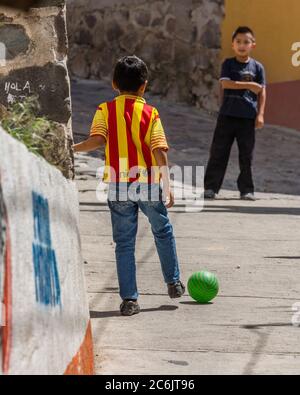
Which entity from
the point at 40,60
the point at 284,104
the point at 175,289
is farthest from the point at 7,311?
the point at 284,104

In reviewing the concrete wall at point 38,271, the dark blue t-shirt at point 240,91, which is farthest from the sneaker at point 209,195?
the concrete wall at point 38,271

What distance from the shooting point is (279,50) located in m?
17.5

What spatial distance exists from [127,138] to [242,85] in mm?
5657

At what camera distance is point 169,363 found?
6.01m

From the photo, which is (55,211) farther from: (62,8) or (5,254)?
(62,8)

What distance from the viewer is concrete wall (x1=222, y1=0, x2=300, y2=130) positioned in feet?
56.5

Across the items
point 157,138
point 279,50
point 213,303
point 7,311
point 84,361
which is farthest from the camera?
point 279,50

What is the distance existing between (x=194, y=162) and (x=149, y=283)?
22.9ft

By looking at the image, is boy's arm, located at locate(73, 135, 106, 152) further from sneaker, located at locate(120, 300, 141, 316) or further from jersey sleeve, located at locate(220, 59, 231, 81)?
jersey sleeve, located at locate(220, 59, 231, 81)

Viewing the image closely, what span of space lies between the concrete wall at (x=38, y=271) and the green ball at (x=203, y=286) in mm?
1970

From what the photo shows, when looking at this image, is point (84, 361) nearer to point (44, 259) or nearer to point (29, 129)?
point (44, 259)

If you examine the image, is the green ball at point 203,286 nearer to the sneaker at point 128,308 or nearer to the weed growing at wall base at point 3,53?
the sneaker at point 128,308

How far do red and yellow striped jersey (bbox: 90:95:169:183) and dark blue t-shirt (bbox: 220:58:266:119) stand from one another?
561 centimetres

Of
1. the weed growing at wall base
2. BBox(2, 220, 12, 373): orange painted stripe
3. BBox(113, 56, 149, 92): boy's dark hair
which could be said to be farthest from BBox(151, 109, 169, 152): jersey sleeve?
BBox(2, 220, 12, 373): orange painted stripe
